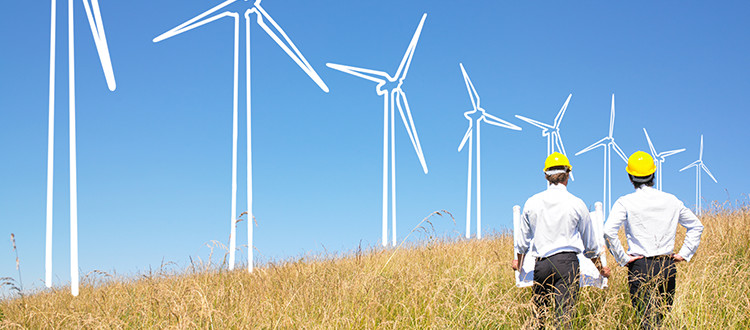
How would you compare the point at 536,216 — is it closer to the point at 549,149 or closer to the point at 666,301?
the point at 666,301

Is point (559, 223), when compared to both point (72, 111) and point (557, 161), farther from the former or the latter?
point (72, 111)

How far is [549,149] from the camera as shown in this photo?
80.1 ft

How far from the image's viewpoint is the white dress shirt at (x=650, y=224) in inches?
272

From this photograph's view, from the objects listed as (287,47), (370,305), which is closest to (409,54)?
(287,47)

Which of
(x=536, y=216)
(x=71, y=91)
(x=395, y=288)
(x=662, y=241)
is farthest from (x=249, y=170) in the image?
(x=662, y=241)

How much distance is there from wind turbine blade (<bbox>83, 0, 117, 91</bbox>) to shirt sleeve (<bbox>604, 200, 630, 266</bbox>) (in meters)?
8.78

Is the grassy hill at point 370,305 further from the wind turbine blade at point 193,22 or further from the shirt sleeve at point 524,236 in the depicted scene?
the wind turbine blade at point 193,22

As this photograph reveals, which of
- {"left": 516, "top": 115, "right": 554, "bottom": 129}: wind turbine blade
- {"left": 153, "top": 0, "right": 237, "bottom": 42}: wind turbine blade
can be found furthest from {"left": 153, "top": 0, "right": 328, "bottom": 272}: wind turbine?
{"left": 516, "top": 115, "right": 554, "bottom": 129}: wind turbine blade

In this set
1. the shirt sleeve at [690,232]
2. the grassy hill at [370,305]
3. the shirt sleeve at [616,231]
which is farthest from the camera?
the shirt sleeve at [690,232]

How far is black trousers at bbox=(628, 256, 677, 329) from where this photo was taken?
6688 millimetres

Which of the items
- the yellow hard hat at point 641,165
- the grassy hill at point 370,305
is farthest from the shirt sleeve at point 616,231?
the grassy hill at point 370,305

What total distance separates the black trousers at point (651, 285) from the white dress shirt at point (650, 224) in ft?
0.39

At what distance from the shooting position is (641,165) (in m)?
7.14

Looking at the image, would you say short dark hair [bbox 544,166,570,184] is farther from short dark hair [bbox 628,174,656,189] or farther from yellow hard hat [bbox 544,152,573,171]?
short dark hair [bbox 628,174,656,189]
